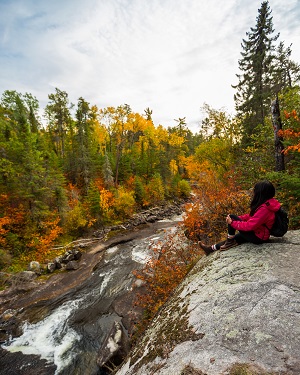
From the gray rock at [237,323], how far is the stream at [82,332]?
459 centimetres

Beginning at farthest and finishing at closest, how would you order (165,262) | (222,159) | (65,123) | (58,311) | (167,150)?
(167,150)
(65,123)
(222,159)
(58,311)
(165,262)

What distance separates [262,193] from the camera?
3895 millimetres

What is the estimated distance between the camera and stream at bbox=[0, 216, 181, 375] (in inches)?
285

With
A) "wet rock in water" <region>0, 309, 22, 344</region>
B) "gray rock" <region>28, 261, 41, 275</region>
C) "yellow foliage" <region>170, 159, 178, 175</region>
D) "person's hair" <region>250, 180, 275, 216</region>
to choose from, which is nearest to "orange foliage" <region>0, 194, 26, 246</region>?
"gray rock" <region>28, 261, 41, 275</region>

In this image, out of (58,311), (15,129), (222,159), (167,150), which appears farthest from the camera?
Answer: (167,150)

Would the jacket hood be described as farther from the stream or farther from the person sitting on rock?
the stream

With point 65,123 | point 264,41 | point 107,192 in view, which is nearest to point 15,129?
point 65,123

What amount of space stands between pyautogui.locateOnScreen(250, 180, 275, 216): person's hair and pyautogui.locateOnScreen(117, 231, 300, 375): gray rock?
0.93 meters

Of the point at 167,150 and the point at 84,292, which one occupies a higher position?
the point at 167,150

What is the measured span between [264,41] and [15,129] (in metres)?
29.4

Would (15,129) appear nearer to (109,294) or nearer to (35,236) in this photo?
(35,236)

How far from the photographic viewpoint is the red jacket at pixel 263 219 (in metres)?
3.78

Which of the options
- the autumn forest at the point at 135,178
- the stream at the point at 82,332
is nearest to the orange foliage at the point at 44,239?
the autumn forest at the point at 135,178

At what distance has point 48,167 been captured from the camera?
21.4 metres
